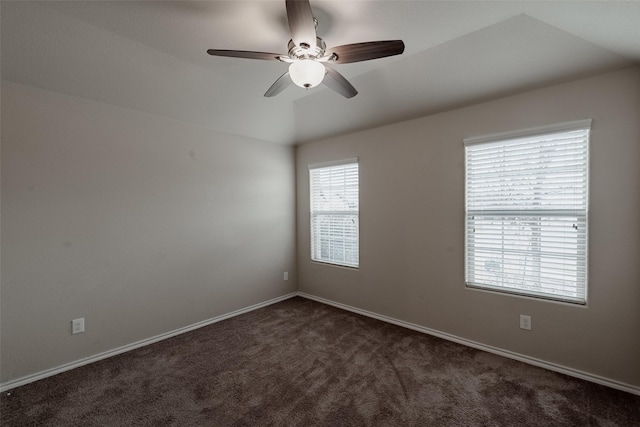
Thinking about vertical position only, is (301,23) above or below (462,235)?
above

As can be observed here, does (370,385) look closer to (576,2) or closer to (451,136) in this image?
(451,136)

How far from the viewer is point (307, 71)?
5.23 ft

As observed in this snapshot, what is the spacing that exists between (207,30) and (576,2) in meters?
2.23

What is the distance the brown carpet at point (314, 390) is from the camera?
5.96 ft

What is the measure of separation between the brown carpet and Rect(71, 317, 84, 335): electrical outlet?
319mm

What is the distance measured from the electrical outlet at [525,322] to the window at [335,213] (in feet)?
5.99

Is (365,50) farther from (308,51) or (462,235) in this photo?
(462,235)

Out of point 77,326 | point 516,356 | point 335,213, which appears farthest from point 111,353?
point 516,356

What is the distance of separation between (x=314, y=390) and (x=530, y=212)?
233cm

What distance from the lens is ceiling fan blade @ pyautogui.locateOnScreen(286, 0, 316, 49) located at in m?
1.26

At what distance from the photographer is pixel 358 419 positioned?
5.88 ft

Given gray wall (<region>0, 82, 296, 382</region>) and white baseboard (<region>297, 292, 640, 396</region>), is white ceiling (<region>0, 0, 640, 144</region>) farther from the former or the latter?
white baseboard (<region>297, 292, 640, 396</region>)

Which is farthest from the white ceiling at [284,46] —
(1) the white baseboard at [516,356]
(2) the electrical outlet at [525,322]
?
(1) the white baseboard at [516,356]

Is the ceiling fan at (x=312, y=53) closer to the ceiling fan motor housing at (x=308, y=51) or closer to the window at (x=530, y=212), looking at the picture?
the ceiling fan motor housing at (x=308, y=51)
